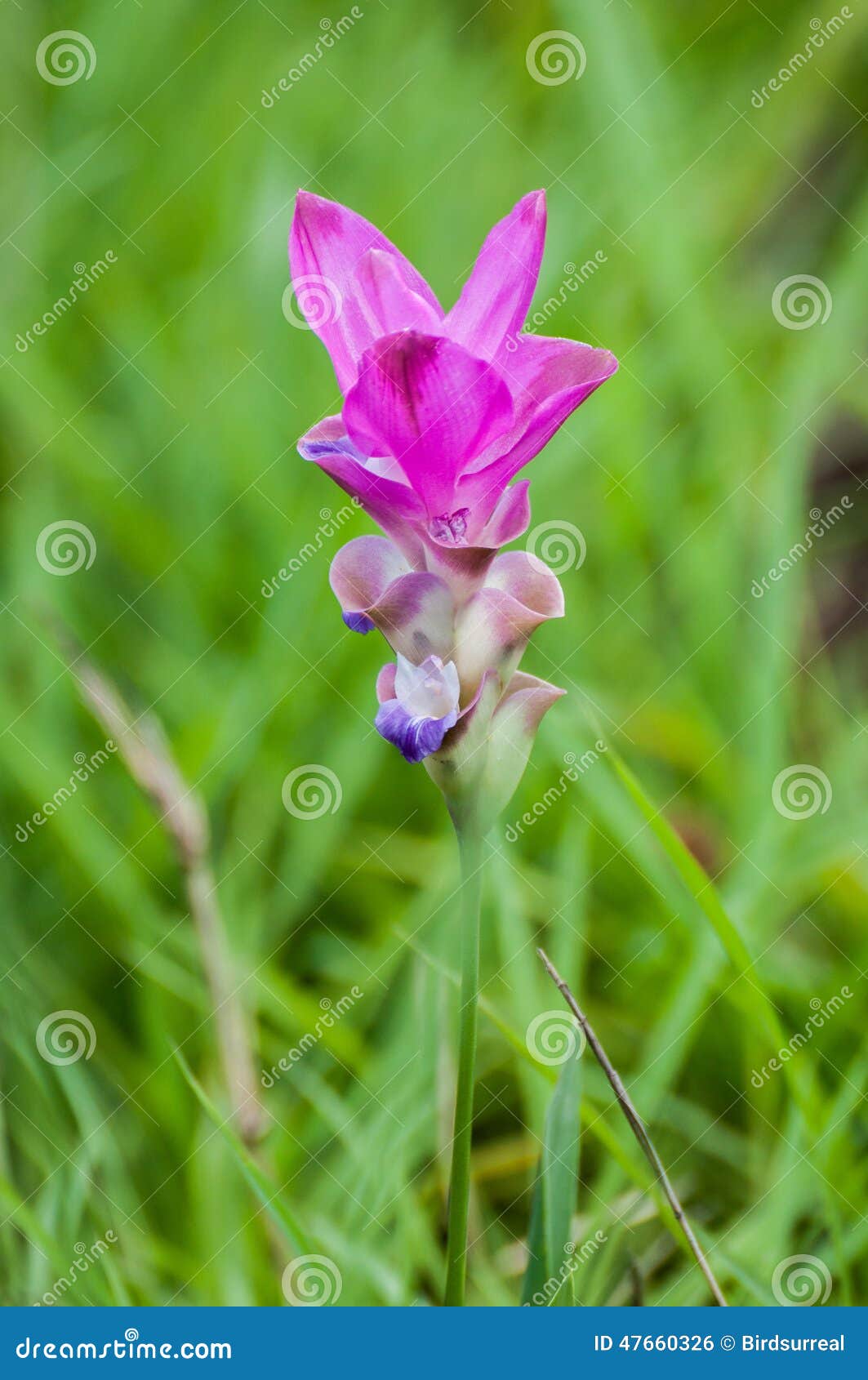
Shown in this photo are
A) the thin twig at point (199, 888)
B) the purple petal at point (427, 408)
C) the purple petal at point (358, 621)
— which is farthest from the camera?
the thin twig at point (199, 888)

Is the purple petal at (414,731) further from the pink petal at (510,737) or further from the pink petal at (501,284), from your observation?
the pink petal at (501,284)

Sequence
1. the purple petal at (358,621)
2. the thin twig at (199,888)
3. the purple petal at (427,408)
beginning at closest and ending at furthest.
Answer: the purple petal at (427,408), the purple petal at (358,621), the thin twig at (199,888)

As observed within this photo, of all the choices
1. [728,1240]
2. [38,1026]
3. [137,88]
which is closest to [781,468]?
[728,1240]

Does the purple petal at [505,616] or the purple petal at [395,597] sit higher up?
the purple petal at [505,616]

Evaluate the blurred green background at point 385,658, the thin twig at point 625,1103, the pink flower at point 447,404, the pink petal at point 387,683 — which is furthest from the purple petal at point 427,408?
the blurred green background at point 385,658

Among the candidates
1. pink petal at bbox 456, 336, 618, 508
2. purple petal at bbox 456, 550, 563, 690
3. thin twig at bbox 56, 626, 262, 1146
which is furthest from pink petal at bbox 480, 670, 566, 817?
thin twig at bbox 56, 626, 262, 1146

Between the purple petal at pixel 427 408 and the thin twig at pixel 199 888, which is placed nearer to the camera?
the purple petal at pixel 427 408

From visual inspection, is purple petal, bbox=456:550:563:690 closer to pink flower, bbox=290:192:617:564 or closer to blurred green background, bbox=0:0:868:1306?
pink flower, bbox=290:192:617:564
